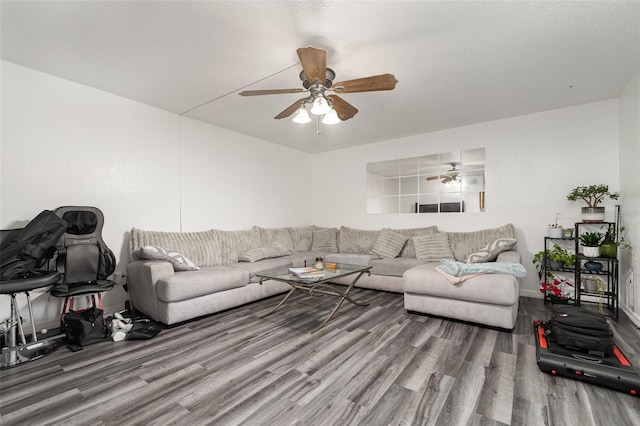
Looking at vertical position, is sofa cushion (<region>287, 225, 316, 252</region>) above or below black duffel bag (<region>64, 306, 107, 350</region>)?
above

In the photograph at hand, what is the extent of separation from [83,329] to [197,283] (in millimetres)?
972

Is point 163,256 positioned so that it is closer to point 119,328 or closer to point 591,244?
point 119,328

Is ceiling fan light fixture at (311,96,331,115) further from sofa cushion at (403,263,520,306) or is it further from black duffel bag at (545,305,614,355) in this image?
black duffel bag at (545,305,614,355)

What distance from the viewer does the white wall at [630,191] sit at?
2.88m

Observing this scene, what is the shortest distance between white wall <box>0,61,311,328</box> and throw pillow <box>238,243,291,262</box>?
0.70 meters

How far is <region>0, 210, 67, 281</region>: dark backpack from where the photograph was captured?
229 centimetres

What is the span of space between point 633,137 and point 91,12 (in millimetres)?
5123

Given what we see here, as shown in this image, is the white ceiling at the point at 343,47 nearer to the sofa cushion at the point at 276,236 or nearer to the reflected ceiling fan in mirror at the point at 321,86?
the reflected ceiling fan in mirror at the point at 321,86

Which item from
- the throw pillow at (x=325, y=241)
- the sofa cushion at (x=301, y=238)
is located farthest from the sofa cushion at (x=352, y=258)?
the sofa cushion at (x=301, y=238)

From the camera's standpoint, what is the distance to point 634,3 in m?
1.92

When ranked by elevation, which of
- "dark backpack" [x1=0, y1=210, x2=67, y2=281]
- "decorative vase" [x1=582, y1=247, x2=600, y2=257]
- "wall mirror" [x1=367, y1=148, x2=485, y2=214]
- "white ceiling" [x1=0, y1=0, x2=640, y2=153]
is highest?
"white ceiling" [x1=0, y1=0, x2=640, y2=153]

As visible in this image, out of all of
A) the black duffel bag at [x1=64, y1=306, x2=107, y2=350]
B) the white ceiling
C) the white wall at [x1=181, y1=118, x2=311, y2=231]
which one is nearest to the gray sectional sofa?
the white wall at [x1=181, y1=118, x2=311, y2=231]

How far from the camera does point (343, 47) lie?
2420 millimetres

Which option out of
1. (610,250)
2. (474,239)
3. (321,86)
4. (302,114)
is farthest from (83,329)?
(610,250)
